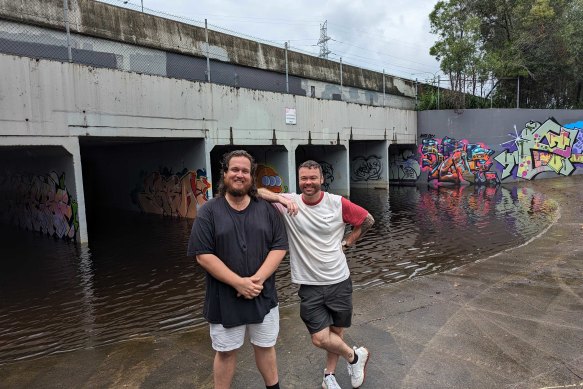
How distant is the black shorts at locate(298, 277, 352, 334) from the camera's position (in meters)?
3.24

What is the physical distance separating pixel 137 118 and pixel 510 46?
23.4m

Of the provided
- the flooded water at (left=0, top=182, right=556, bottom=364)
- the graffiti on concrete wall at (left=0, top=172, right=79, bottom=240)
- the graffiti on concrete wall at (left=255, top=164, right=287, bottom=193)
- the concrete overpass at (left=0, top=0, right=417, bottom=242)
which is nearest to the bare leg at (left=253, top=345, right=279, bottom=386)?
the flooded water at (left=0, top=182, right=556, bottom=364)

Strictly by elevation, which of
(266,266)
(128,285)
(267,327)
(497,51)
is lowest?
(128,285)

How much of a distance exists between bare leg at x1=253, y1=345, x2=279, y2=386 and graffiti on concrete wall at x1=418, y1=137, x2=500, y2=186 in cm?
2343

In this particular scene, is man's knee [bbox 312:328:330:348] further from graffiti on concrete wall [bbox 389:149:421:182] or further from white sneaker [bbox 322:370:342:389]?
graffiti on concrete wall [bbox 389:149:421:182]

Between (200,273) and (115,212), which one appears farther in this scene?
(115,212)

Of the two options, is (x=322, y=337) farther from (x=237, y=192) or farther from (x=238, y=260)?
(x=237, y=192)

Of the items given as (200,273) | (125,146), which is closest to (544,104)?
(125,146)

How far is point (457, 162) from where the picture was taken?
960 inches

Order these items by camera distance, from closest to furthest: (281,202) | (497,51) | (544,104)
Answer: (281,202) < (497,51) < (544,104)

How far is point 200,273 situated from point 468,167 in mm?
20101

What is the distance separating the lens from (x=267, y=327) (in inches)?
114

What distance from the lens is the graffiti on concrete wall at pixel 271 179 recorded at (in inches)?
720

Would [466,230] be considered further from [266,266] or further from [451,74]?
[451,74]
